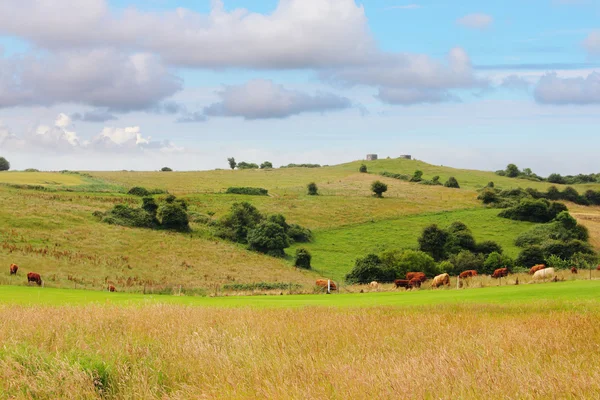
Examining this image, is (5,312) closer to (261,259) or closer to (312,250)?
(261,259)

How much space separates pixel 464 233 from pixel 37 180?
72.8 m

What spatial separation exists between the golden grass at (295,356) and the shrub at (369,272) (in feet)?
134

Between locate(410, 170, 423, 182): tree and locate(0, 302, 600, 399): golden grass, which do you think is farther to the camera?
locate(410, 170, 423, 182): tree

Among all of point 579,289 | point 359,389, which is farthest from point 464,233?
point 359,389

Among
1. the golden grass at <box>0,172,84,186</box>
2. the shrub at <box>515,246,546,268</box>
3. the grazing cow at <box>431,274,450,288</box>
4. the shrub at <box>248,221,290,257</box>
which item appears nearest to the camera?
the grazing cow at <box>431,274,450,288</box>

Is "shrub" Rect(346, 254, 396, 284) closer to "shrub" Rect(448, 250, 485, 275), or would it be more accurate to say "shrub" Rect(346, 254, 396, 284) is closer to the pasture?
"shrub" Rect(448, 250, 485, 275)

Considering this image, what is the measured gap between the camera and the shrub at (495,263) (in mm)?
65438

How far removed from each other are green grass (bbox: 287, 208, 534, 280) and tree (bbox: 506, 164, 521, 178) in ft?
233

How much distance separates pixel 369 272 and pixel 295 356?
152 feet

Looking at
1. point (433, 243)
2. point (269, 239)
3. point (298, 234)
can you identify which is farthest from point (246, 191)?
point (433, 243)

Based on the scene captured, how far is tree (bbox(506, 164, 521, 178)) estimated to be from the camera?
159 metres

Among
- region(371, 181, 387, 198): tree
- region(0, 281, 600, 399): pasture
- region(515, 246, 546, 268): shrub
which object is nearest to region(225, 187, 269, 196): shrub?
region(371, 181, 387, 198): tree

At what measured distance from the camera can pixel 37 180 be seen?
4252 inches

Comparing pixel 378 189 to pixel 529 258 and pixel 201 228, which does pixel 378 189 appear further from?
pixel 529 258
